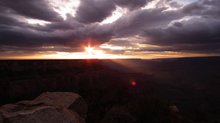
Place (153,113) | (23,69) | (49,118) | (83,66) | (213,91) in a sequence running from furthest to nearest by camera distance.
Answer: (213,91) → (83,66) → (23,69) → (153,113) → (49,118)

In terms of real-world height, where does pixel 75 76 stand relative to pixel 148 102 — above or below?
below

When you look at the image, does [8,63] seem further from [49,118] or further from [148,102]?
[49,118]

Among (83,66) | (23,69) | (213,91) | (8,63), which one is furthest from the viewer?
(213,91)

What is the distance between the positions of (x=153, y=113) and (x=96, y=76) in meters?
70.2

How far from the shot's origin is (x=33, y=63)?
54.6 metres

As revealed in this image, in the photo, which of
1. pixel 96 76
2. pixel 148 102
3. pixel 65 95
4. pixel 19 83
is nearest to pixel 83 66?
pixel 96 76

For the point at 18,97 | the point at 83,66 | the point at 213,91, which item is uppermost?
the point at 83,66

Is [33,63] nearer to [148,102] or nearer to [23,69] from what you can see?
[23,69]

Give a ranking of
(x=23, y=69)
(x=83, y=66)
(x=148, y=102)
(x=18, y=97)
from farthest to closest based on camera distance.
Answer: (x=83, y=66)
(x=23, y=69)
(x=18, y=97)
(x=148, y=102)

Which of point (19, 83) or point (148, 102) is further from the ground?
point (148, 102)

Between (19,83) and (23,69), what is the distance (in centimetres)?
532

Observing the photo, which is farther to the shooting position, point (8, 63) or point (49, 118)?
point (8, 63)

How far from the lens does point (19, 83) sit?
156 ft

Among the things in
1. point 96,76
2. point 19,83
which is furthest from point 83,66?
point 19,83
